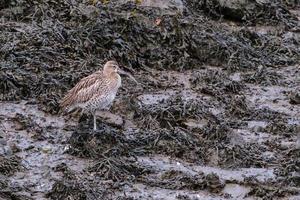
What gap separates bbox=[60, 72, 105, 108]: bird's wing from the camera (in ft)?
33.6

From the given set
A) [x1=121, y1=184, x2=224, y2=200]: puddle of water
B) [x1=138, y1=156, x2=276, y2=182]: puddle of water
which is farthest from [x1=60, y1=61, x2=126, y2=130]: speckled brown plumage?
[x1=121, y1=184, x2=224, y2=200]: puddle of water

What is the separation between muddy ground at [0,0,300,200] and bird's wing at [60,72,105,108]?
0.95 ft

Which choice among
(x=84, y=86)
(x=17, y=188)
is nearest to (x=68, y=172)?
(x=17, y=188)

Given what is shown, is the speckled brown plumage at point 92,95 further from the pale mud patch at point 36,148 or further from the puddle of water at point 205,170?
the puddle of water at point 205,170

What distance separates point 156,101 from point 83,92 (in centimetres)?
152

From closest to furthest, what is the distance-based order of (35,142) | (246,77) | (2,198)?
(2,198)
(35,142)
(246,77)

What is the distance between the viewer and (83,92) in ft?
33.7

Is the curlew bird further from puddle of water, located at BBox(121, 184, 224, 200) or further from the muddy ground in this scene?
puddle of water, located at BBox(121, 184, 224, 200)

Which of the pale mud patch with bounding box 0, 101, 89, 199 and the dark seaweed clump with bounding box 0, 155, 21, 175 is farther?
the dark seaweed clump with bounding box 0, 155, 21, 175

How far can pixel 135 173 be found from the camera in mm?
9406

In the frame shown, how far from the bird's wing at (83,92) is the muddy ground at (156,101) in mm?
289

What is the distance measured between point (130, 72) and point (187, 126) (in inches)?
80.2

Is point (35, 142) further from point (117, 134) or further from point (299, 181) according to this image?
point (299, 181)

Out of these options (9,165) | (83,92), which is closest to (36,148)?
(9,165)
